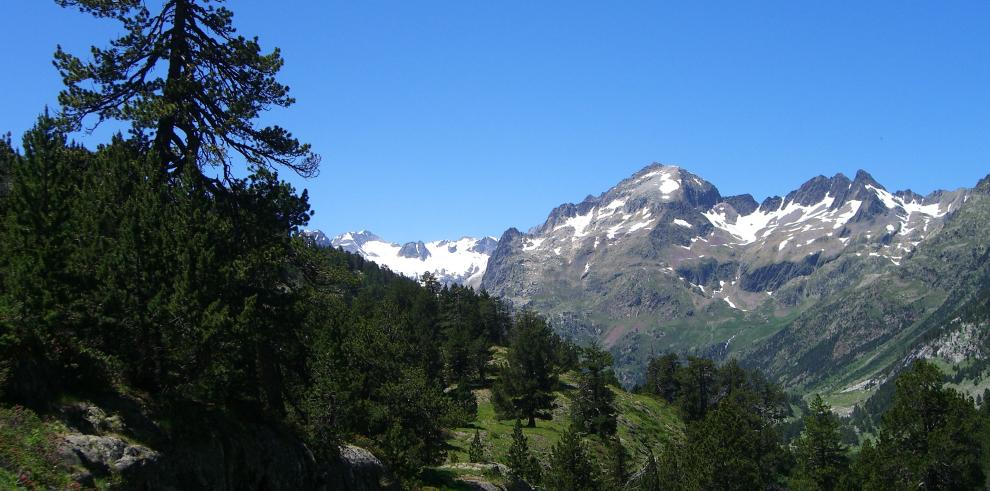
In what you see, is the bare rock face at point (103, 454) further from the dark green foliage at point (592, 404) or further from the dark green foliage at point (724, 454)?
the dark green foliage at point (592, 404)

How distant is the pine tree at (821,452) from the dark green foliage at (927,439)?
468 centimetres

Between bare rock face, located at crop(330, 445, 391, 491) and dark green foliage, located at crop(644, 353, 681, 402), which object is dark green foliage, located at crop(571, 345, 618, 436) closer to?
bare rock face, located at crop(330, 445, 391, 491)

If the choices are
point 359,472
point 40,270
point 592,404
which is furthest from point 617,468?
point 40,270

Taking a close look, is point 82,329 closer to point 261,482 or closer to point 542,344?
point 261,482

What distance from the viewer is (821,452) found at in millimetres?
64875

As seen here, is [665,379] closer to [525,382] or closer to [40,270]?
[525,382]

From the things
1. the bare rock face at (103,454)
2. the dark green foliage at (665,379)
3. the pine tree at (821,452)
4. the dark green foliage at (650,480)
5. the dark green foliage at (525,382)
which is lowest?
the dark green foliage at (650,480)

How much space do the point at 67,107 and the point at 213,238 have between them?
736 centimetres

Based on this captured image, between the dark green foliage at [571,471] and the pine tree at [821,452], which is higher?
the pine tree at [821,452]

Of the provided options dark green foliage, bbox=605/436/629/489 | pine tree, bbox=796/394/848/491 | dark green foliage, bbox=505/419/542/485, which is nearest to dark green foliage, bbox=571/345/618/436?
dark green foliage, bbox=605/436/629/489

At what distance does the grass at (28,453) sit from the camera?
15500mm

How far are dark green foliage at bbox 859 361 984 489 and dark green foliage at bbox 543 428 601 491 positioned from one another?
23031 mm

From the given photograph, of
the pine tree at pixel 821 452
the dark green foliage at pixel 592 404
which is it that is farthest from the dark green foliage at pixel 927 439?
the dark green foliage at pixel 592 404

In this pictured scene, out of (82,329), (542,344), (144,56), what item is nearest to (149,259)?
(82,329)
